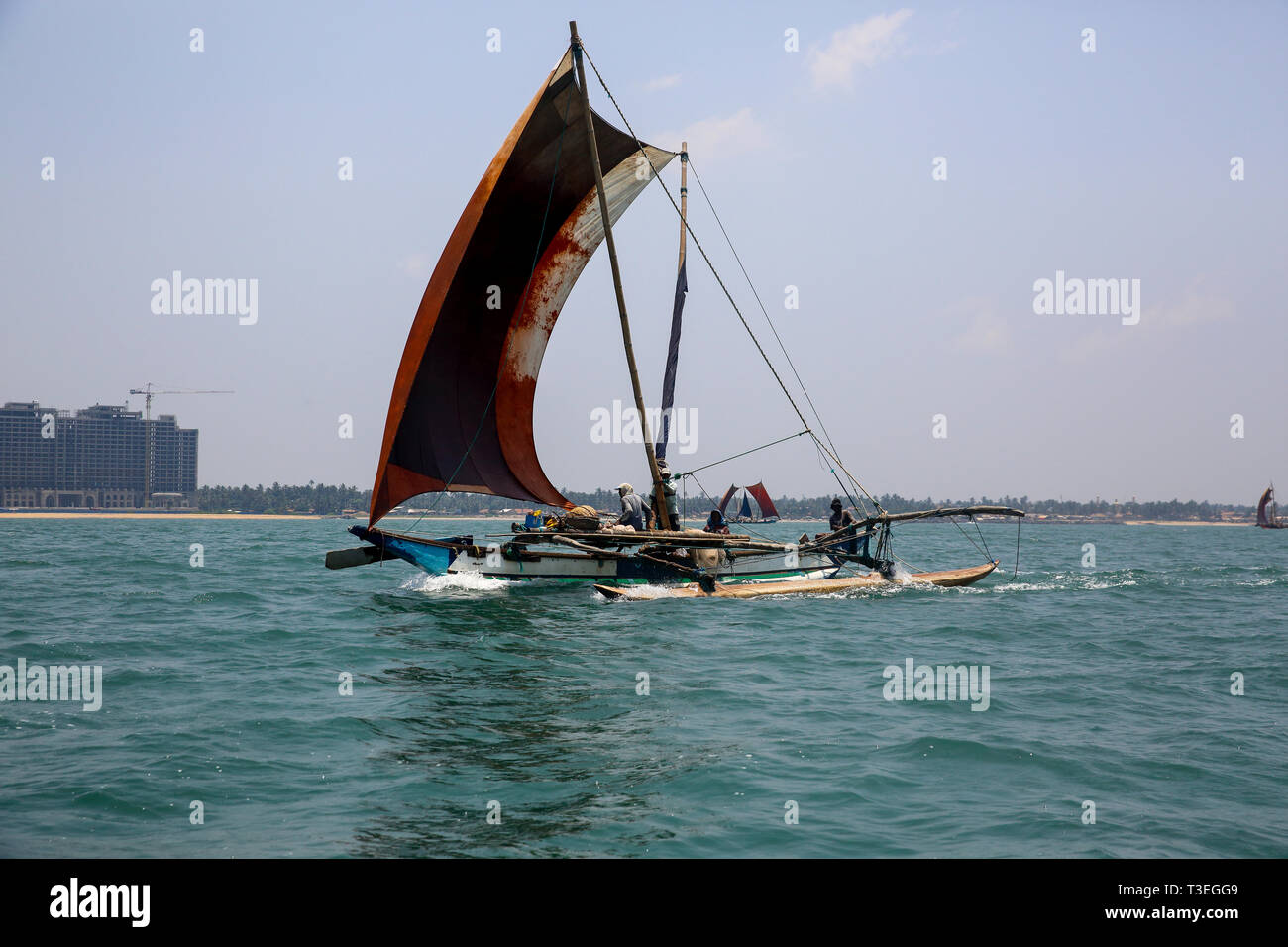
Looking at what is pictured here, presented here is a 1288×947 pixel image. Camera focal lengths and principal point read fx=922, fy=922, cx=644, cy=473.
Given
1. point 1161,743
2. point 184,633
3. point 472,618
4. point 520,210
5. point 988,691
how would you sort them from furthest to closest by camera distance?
point 520,210 → point 472,618 → point 184,633 → point 988,691 → point 1161,743

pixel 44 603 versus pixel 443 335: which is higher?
pixel 443 335

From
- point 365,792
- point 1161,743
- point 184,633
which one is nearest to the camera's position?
point 365,792

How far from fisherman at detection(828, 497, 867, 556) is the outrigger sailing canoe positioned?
0.10 m

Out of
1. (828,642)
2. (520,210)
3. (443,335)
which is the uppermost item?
(520,210)

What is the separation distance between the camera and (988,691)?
12.5 m

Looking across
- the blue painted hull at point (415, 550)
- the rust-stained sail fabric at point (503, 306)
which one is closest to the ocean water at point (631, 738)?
the blue painted hull at point (415, 550)

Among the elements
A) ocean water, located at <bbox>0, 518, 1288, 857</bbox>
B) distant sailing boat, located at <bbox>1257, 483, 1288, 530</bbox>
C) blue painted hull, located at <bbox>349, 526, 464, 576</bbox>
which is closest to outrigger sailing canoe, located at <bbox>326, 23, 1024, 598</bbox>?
blue painted hull, located at <bbox>349, 526, 464, 576</bbox>

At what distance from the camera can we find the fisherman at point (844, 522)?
2530cm

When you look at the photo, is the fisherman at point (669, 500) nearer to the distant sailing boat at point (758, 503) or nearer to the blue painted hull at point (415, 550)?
the blue painted hull at point (415, 550)

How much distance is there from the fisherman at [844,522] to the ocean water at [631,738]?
5.66 meters

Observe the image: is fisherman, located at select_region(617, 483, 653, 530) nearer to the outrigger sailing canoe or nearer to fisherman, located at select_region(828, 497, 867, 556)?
the outrigger sailing canoe
